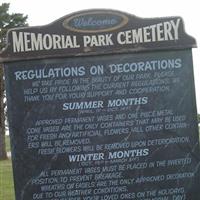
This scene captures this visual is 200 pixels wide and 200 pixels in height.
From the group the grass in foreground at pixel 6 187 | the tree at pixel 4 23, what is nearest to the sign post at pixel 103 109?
the grass in foreground at pixel 6 187

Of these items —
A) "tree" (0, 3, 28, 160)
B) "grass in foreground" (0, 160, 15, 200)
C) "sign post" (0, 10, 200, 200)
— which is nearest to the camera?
"sign post" (0, 10, 200, 200)

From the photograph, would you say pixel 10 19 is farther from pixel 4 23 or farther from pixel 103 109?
pixel 103 109

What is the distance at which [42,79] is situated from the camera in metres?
5.86

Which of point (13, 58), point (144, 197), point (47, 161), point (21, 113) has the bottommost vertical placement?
point (144, 197)

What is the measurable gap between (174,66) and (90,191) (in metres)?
1.31

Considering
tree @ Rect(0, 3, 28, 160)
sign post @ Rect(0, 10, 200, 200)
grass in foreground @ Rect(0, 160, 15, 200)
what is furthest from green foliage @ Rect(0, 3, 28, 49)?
sign post @ Rect(0, 10, 200, 200)

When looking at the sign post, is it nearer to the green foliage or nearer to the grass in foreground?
the grass in foreground

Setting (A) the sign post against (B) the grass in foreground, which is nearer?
(A) the sign post

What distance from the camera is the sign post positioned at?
5820 mm

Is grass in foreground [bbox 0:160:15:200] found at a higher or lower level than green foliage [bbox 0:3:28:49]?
lower

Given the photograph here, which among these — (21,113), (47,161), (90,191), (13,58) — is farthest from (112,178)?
(13,58)

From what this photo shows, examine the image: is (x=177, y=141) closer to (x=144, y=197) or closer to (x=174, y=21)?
(x=144, y=197)

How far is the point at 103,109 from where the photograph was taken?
583 cm

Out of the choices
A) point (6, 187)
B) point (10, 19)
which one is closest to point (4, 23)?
point (10, 19)
